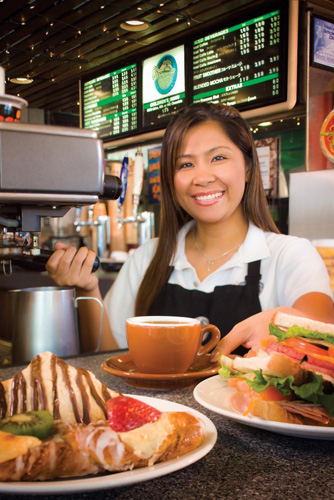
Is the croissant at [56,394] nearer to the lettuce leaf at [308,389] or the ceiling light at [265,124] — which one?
the lettuce leaf at [308,389]

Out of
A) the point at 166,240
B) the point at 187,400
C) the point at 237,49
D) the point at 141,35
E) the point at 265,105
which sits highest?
the point at 141,35

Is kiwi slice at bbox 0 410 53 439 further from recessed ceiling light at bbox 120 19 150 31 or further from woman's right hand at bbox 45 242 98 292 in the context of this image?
recessed ceiling light at bbox 120 19 150 31

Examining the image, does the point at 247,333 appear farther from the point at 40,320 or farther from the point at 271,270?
the point at 271,270

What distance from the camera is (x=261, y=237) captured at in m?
1.83

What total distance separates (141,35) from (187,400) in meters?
3.07

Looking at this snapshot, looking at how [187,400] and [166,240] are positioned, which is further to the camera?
[166,240]

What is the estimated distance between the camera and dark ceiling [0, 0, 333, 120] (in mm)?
2588

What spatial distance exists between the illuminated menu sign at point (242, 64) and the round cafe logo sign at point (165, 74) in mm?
207

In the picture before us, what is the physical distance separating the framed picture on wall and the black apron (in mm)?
1460

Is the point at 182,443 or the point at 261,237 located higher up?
the point at 261,237

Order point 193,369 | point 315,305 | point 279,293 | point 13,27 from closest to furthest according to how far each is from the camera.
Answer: point 193,369 < point 315,305 < point 279,293 < point 13,27

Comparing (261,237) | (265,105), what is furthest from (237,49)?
(261,237)

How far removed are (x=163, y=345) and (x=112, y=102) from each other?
346 cm

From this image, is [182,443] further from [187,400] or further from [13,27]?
[13,27]
